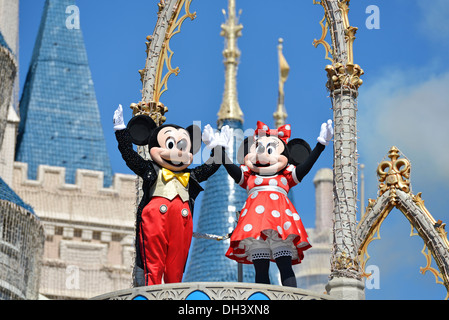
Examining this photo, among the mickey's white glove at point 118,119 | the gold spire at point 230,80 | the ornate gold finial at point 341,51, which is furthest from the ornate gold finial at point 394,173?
the gold spire at point 230,80

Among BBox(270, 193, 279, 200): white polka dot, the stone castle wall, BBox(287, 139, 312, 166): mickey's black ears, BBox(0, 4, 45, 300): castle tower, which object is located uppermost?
the stone castle wall

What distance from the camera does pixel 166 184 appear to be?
13273mm

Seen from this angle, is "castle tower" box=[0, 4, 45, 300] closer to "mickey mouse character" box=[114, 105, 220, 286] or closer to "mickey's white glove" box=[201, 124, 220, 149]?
"mickey mouse character" box=[114, 105, 220, 286]

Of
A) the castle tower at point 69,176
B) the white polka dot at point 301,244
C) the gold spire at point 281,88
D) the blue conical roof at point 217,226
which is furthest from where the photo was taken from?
the blue conical roof at point 217,226

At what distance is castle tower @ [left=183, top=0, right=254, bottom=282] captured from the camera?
4322 cm

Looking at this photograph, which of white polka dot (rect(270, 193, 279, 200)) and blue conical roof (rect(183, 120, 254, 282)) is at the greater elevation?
blue conical roof (rect(183, 120, 254, 282))

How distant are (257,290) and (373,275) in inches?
154

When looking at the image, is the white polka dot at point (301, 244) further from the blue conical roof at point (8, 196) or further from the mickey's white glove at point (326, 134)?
the blue conical roof at point (8, 196)

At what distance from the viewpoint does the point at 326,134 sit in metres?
13.4

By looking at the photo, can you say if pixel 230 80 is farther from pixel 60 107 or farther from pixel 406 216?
pixel 406 216

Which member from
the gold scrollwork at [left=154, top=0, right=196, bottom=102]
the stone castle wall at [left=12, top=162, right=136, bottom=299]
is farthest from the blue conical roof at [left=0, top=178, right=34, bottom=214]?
the gold scrollwork at [left=154, top=0, right=196, bottom=102]

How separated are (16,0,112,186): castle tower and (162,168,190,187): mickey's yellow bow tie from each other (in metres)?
23.5

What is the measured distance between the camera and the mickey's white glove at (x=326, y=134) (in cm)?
1343
